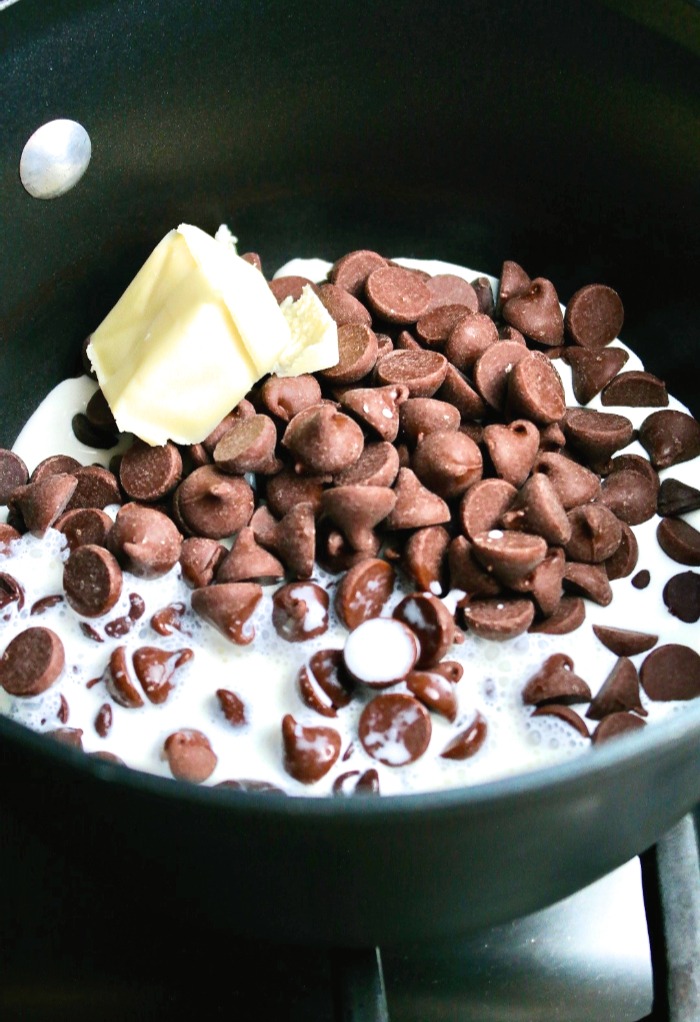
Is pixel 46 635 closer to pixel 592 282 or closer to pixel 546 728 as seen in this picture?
pixel 546 728

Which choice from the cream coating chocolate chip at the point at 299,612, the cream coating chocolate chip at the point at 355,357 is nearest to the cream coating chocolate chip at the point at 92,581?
the cream coating chocolate chip at the point at 299,612

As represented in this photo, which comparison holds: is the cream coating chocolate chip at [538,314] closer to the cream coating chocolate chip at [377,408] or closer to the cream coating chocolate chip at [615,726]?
the cream coating chocolate chip at [377,408]

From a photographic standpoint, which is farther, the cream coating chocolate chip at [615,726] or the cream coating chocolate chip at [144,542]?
the cream coating chocolate chip at [144,542]

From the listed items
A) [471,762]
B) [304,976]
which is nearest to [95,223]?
[471,762]

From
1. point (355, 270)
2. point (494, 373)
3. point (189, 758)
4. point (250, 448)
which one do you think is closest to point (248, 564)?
point (250, 448)

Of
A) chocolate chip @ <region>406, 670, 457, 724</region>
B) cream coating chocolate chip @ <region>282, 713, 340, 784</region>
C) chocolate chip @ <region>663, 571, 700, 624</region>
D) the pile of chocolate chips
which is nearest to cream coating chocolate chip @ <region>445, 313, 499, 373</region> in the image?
the pile of chocolate chips

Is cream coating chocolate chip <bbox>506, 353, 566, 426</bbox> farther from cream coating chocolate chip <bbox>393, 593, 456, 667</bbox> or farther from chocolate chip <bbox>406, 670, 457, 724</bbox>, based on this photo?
chocolate chip <bbox>406, 670, 457, 724</bbox>
